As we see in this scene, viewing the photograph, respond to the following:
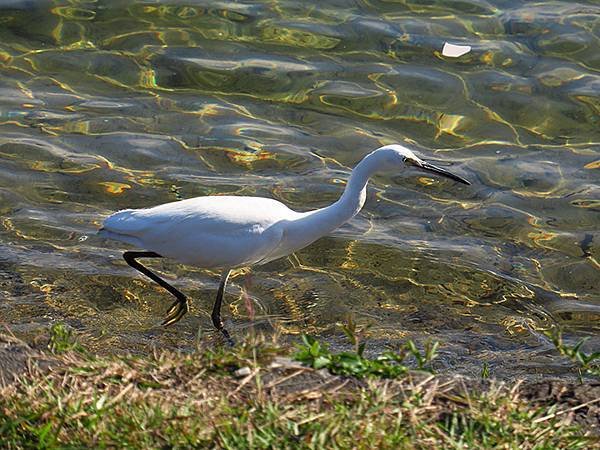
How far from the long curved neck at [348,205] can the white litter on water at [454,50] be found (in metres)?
3.90

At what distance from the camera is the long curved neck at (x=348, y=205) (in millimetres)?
5531

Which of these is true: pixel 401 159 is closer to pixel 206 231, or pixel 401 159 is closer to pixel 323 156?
pixel 206 231

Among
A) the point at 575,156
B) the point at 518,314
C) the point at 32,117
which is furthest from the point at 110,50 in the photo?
the point at 518,314

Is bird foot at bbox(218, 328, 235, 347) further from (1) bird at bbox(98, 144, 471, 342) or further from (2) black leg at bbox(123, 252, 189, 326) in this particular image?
(2) black leg at bbox(123, 252, 189, 326)

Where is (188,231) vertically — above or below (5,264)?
above

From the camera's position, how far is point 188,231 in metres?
5.43

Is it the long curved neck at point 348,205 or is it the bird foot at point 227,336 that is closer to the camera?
the bird foot at point 227,336

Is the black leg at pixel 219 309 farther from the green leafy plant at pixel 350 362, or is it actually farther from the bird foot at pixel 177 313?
the green leafy plant at pixel 350 362

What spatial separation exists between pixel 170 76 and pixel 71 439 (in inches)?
236

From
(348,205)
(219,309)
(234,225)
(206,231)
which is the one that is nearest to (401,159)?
(348,205)

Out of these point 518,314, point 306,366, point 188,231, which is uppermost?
point 306,366

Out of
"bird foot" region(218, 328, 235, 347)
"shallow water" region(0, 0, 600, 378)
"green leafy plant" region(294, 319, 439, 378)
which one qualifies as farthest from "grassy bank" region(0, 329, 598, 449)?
"bird foot" region(218, 328, 235, 347)

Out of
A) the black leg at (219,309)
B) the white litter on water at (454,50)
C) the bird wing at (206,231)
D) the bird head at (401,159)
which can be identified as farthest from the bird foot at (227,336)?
the white litter on water at (454,50)

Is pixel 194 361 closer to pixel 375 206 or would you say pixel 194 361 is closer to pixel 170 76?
pixel 375 206
